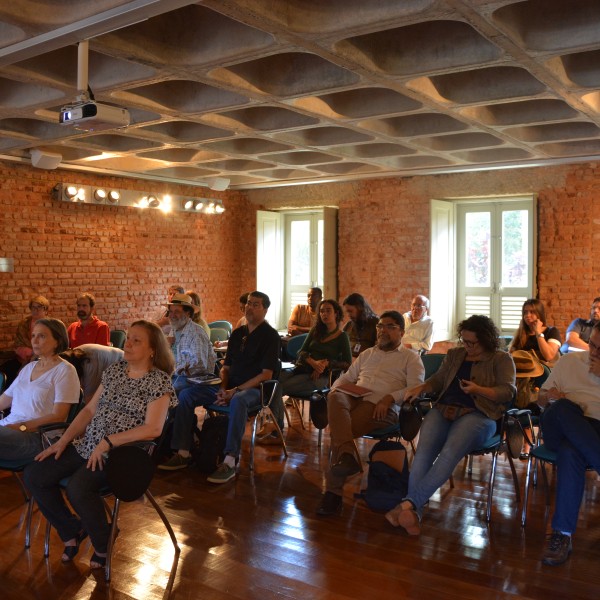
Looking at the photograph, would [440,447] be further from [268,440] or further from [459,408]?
[268,440]

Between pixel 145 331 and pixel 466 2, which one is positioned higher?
pixel 466 2

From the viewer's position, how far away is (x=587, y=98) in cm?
620

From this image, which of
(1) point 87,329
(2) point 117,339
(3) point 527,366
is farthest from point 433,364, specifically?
(2) point 117,339

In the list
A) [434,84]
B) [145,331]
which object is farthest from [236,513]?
[434,84]

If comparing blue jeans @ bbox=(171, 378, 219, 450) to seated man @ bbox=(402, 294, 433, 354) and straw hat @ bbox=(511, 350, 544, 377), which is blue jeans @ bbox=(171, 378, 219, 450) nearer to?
straw hat @ bbox=(511, 350, 544, 377)

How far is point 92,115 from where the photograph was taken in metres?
4.88

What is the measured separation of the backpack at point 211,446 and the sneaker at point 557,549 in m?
2.66

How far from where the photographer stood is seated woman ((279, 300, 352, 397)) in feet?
21.5

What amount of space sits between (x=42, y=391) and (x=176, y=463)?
1662mm

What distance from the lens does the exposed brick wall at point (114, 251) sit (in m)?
9.07

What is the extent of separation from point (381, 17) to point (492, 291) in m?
6.68

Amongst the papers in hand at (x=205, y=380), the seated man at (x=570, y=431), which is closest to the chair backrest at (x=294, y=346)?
the papers in hand at (x=205, y=380)

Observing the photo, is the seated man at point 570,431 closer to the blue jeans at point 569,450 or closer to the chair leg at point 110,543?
the blue jeans at point 569,450

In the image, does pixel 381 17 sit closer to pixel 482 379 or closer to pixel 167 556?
pixel 482 379
